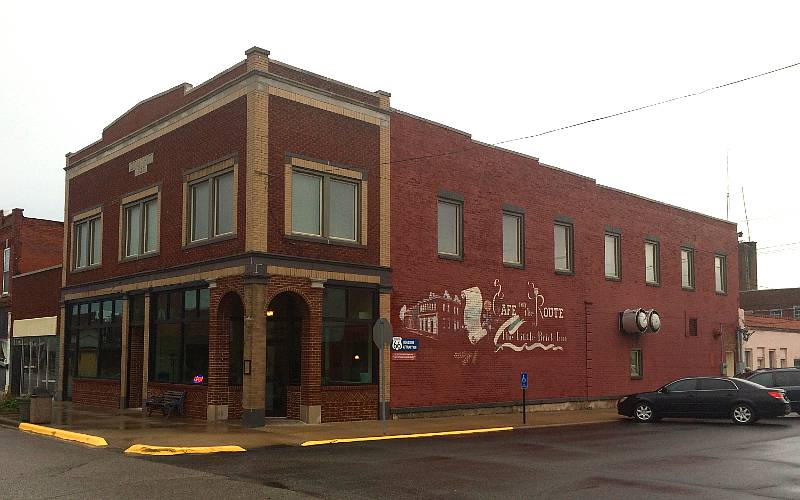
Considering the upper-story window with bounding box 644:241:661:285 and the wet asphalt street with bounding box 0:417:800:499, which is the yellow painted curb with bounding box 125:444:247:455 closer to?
the wet asphalt street with bounding box 0:417:800:499

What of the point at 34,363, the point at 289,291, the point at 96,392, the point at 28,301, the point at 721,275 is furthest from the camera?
the point at 721,275

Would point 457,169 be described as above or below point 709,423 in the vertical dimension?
above

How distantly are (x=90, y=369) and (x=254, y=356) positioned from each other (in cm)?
1068

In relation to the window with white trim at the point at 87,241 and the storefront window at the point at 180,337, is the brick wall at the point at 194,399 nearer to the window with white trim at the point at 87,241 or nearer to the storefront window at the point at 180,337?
the storefront window at the point at 180,337

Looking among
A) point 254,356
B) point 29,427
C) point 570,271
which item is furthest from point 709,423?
point 29,427

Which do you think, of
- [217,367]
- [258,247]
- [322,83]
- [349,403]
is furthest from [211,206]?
[349,403]

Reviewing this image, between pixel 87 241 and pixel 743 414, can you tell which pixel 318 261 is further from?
pixel 743 414

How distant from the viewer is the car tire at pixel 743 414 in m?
22.9

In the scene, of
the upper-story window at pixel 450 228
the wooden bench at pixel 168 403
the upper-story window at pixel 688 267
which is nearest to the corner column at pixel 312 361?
the wooden bench at pixel 168 403

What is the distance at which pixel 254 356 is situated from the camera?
20.2 m

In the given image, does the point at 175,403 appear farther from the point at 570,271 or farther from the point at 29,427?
the point at 570,271

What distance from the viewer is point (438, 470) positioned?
13227 millimetres

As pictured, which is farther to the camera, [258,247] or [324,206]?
[324,206]

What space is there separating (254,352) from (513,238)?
37.6 feet
